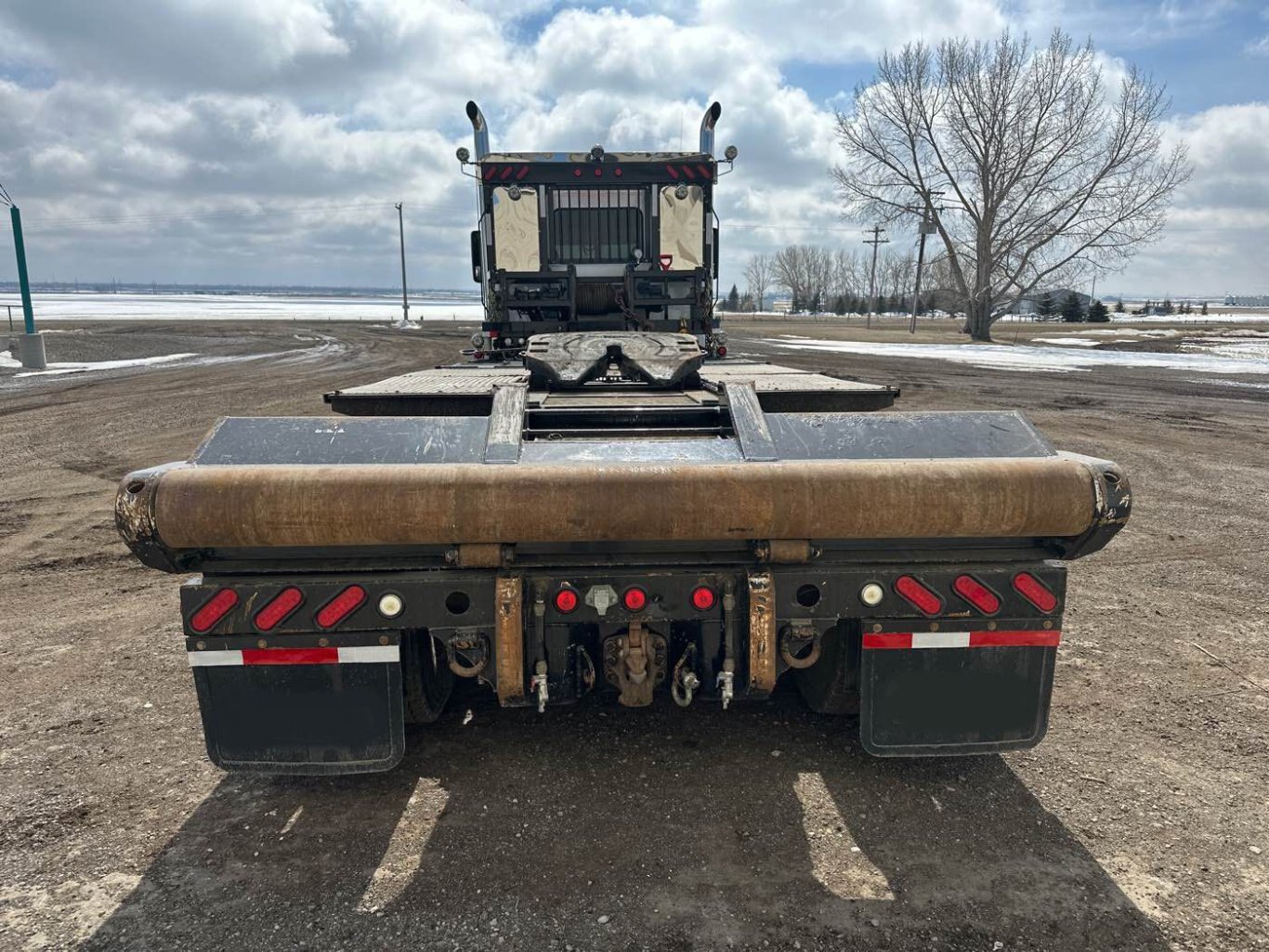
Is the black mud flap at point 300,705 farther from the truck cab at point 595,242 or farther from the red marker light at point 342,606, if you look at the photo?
the truck cab at point 595,242

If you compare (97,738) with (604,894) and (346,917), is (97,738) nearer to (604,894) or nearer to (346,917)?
(346,917)

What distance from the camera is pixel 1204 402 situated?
46.5 ft

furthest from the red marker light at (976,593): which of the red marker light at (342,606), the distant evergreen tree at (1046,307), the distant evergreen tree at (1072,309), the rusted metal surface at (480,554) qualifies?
the distant evergreen tree at (1046,307)

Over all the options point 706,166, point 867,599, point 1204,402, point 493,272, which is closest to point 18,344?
point 493,272

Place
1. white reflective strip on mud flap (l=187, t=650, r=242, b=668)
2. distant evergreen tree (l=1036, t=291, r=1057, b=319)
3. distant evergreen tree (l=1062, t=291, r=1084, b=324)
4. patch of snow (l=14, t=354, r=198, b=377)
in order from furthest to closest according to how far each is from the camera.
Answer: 1. distant evergreen tree (l=1036, t=291, r=1057, b=319)
2. distant evergreen tree (l=1062, t=291, r=1084, b=324)
3. patch of snow (l=14, t=354, r=198, b=377)
4. white reflective strip on mud flap (l=187, t=650, r=242, b=668)

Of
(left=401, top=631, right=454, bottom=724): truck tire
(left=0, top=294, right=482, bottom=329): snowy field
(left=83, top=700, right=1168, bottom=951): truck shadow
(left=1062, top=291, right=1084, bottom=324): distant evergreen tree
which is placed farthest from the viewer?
(left=1062, top=291, right=1084, bottom=324): distant evergreen tree

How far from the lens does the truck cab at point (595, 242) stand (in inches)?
240

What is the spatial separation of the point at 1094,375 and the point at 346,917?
20.7 m

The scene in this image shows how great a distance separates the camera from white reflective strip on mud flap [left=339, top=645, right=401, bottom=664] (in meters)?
2.61

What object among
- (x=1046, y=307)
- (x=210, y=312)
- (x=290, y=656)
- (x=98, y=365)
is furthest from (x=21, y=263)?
(x=1046, y=307)

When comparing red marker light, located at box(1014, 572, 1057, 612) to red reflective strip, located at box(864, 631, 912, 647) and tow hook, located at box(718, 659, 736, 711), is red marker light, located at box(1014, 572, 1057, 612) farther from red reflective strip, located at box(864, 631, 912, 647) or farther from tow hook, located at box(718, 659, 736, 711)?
tow hook, located at box(718, 659, 736, 711)

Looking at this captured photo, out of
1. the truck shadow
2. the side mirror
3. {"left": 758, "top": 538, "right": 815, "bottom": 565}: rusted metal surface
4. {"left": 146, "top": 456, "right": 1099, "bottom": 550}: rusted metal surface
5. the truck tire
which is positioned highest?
the side mirror

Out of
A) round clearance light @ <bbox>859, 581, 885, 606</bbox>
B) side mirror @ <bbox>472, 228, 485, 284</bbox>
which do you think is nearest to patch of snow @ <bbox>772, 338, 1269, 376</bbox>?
side mirror @ <bbox>472, 228, 485, 284</bbox>

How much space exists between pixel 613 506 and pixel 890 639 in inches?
43.2
